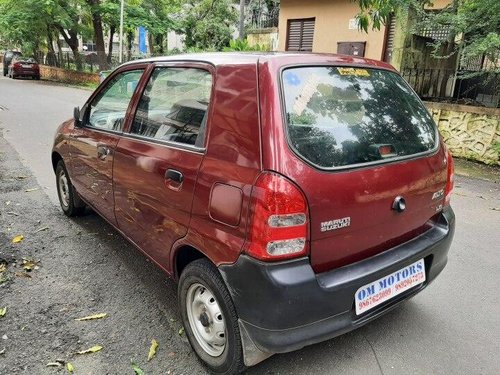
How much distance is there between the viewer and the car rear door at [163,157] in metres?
2.40

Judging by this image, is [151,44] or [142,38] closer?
[142,38]

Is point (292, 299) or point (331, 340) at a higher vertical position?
point (292, 299)

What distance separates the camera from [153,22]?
24.3 meters

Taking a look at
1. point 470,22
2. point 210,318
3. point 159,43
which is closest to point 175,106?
point 210,318

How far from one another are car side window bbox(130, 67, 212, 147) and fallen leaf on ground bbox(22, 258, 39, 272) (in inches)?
59.3

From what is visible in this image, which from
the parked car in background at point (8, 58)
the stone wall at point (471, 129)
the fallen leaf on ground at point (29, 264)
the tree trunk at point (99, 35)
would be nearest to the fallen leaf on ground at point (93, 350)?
the fallen leaf on ground at point (29, 264)

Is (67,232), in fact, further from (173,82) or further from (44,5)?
(44,5)

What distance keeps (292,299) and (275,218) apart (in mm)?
381

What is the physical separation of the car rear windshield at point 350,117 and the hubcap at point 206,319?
38.0 inches

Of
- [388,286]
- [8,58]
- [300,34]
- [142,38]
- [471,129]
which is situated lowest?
[388,286]

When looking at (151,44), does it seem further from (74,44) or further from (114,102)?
(114,102)

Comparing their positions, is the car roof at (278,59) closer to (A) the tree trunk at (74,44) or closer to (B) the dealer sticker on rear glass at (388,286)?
(B) the dealer sticker on rear glass at (388,286)

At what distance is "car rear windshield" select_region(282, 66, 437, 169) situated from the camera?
2113 millimetres

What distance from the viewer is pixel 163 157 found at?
2.55m
